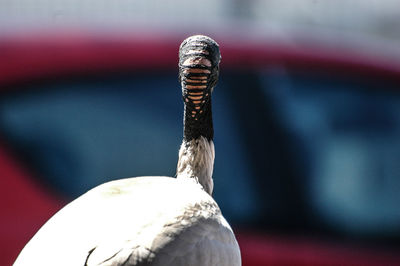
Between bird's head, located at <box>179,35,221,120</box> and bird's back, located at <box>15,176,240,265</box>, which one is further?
bird's head, located at <box>179,35,221,120</box>

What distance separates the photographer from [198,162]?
15.5 feet

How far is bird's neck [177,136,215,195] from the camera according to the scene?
4.72 metres

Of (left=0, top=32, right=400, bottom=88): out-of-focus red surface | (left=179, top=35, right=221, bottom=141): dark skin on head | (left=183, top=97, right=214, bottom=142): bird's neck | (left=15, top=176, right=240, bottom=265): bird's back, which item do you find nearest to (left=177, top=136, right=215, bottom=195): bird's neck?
(left=183, top=97, right=214, bottom=142): bird's neck

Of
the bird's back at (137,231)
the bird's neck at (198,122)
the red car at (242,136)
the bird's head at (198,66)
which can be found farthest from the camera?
the red car at (242,136)

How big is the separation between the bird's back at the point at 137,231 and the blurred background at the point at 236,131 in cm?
139

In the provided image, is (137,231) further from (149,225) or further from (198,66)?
(198,66)

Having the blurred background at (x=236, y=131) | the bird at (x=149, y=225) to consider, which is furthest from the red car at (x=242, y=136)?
the bird at (x=149, y=225)

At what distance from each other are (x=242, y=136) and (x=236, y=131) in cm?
4

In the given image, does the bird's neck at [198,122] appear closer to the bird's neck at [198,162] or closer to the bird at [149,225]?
the bird's neck at [198,162]

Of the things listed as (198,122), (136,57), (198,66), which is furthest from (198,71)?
(136,57)

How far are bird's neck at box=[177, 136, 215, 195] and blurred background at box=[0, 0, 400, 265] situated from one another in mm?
931

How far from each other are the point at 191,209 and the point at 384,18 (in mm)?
16330

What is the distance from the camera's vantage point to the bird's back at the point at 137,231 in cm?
370

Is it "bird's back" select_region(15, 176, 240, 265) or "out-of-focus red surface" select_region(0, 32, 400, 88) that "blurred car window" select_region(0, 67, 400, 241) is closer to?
"out-of-focus red surface" select_region(0, 32, 400, 88)
